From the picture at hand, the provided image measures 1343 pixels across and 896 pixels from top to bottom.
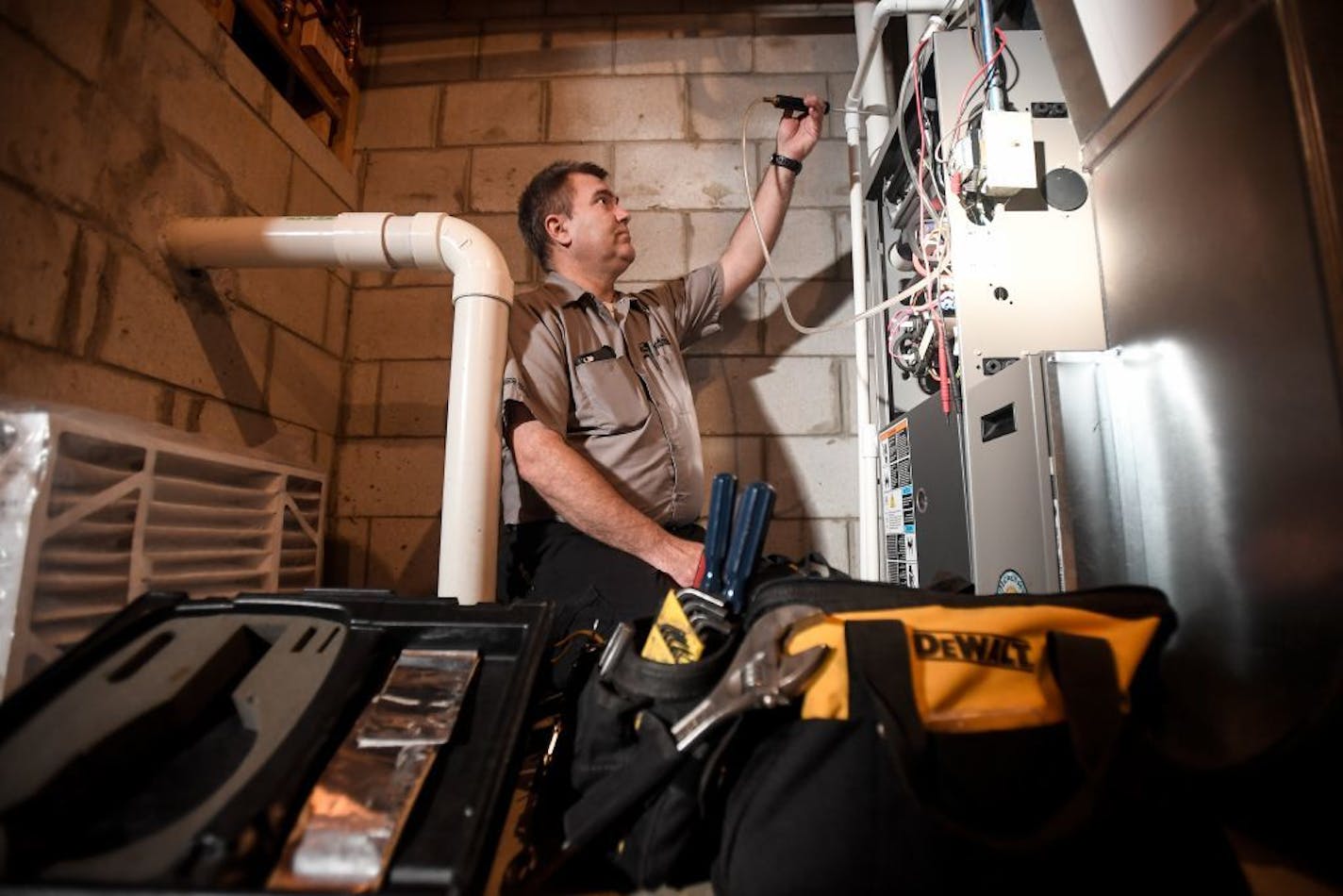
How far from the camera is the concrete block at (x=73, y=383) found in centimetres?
83

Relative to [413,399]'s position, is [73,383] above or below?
below

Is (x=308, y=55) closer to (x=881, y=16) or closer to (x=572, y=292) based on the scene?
(x=572, y=292)

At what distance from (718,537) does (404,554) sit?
129cm

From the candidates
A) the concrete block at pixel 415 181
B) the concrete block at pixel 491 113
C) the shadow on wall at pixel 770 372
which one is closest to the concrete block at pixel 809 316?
the shadow on wall at pixel 770 372

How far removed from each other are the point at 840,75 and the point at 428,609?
6.03 ft

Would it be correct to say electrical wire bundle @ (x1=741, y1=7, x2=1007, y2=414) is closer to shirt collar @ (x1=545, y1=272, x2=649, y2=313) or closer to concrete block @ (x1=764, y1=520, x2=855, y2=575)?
concrete block @ (x1=764, y1=520, x2=855, y2=575)

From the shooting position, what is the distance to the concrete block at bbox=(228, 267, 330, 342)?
1286 millimetres

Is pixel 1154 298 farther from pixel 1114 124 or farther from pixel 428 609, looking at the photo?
pixel 428 609

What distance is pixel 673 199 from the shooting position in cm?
164

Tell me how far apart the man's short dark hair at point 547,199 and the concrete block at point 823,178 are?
55 cm

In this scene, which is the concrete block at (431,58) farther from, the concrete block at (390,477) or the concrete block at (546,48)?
the concrete block at (390,477)

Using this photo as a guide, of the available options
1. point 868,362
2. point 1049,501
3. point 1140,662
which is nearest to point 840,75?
point 868,362

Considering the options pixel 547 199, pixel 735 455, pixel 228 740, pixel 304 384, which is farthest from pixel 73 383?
pixel 735 455

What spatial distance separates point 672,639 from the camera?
0.49m
